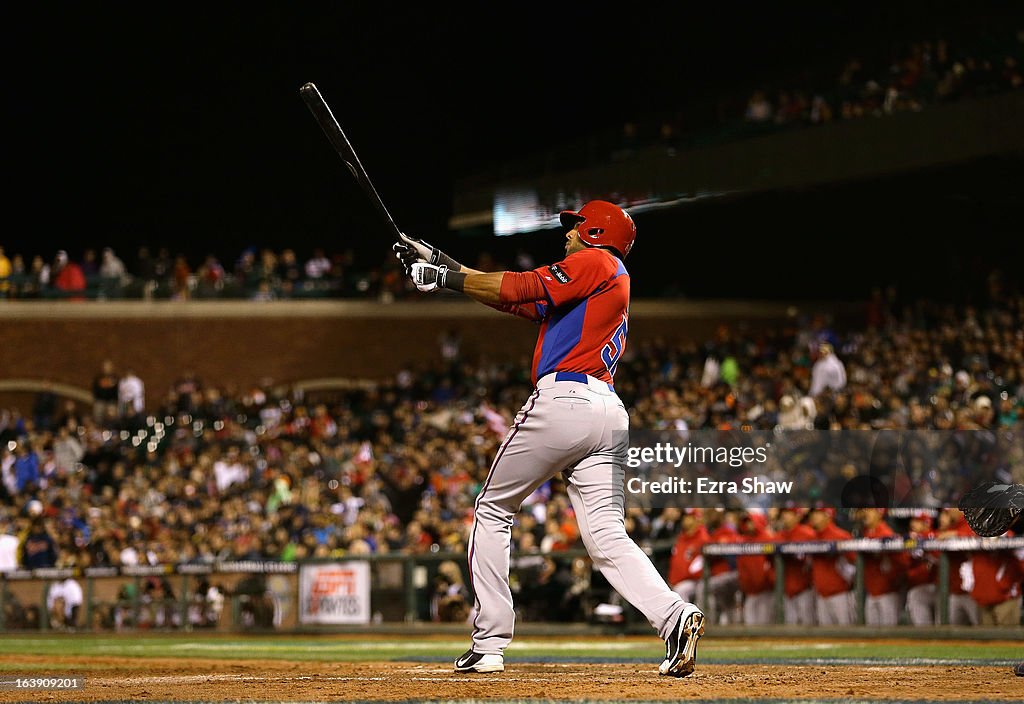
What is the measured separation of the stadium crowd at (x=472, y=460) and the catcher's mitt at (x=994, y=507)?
4.21 meters

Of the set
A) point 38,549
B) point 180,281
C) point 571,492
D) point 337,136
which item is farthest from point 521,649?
point 180,281

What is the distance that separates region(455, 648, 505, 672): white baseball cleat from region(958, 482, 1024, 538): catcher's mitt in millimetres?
2179

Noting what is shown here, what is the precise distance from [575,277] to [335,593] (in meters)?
11.4

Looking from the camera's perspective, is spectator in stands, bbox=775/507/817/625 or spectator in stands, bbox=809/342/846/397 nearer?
spectator in stands, bbox=775/507/817/625

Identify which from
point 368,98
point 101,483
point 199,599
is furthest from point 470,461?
point 368,98

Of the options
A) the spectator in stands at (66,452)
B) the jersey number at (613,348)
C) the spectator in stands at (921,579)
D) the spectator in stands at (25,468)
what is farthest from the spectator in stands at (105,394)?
the jersey number at (613,348)

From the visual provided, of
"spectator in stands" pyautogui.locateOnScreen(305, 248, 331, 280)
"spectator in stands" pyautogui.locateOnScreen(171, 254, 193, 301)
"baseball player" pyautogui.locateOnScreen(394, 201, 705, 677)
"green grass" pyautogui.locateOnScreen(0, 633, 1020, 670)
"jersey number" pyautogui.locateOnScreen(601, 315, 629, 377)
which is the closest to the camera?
"baseball player" pyautogui.locateOnScreen(394, 201, 705, 677)

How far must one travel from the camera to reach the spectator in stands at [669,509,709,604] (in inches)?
567

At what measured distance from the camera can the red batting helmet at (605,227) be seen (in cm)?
694

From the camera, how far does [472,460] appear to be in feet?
71.1

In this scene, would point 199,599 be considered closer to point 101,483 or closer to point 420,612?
point 420,612

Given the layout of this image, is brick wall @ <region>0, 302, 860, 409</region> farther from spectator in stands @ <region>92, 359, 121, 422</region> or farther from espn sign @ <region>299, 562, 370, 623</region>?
espn sign @ <region>299, 562, 370, 623</region>

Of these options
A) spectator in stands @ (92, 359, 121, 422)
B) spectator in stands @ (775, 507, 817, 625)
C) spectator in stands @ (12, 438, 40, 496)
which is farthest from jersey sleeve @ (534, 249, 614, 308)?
spectator in stands @ (92, 359, 121, 422)

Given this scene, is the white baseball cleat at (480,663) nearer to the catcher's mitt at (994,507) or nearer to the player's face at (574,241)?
the player's face at (574,241)
